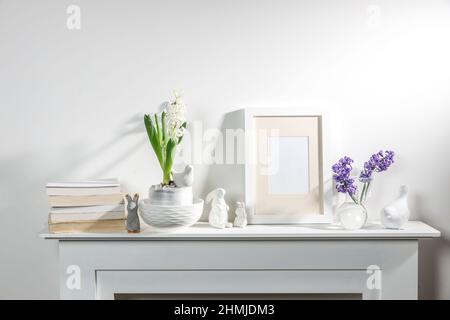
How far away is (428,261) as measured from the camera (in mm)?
1576

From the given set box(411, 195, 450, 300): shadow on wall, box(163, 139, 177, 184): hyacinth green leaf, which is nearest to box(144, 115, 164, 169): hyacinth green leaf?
box(163, 139, 177, 184): hyacinth green leaf

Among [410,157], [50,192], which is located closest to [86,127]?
[50,192]

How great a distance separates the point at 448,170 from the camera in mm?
1573

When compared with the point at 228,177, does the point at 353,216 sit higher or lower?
lower

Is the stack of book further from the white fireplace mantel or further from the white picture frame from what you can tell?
the white picture frame

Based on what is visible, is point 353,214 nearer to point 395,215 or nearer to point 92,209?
point 395,215

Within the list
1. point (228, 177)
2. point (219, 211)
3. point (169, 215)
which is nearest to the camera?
point (169, 215)

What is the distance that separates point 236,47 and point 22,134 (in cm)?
78

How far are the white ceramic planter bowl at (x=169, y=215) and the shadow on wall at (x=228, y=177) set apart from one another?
0.18 meters

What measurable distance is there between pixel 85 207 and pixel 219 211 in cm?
41

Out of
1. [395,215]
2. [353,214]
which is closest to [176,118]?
[353,214]

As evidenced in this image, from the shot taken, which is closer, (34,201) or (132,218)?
(132,218)

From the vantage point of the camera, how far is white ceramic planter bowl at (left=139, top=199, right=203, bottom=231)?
1381 millimetres

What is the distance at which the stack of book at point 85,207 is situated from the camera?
1.40 meters
